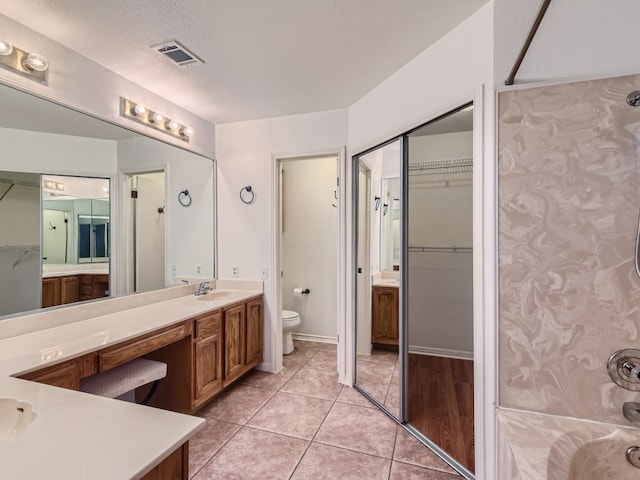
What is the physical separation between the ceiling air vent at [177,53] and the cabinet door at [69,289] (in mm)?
1532

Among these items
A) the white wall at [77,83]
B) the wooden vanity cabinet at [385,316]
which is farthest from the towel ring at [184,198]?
the wooden vanity cabinet at [385,316]

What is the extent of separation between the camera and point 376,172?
2666mm

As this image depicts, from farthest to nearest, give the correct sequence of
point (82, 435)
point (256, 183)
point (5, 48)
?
1. point (256, 183)
2. point (5, 48)
3. point (82, 435)

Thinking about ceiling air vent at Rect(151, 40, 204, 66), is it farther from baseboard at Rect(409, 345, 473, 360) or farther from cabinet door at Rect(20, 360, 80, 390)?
baseboard at Rect(409, 345, 473, 360)

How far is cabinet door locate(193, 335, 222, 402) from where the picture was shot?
2236 millimetres

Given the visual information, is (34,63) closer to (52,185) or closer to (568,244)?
(52,185)

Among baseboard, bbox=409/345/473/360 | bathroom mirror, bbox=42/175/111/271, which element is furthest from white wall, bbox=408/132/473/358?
bathroom mirror, bbox=42/175/111/271

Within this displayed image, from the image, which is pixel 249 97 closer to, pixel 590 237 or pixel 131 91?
pixel 131 91

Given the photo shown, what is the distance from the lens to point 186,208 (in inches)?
116

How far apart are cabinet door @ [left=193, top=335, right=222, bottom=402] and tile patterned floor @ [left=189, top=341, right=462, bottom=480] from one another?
20cm

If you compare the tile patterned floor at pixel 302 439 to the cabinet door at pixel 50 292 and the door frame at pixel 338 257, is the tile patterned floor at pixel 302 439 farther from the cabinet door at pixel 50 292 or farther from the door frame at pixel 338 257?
the cabinet door at pixel 50 292

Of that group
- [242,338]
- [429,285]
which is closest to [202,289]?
[242,338]

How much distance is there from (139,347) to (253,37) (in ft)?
6.23

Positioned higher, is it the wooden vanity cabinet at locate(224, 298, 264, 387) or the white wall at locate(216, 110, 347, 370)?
the white wall at locate(216, 110, 347, 370)
